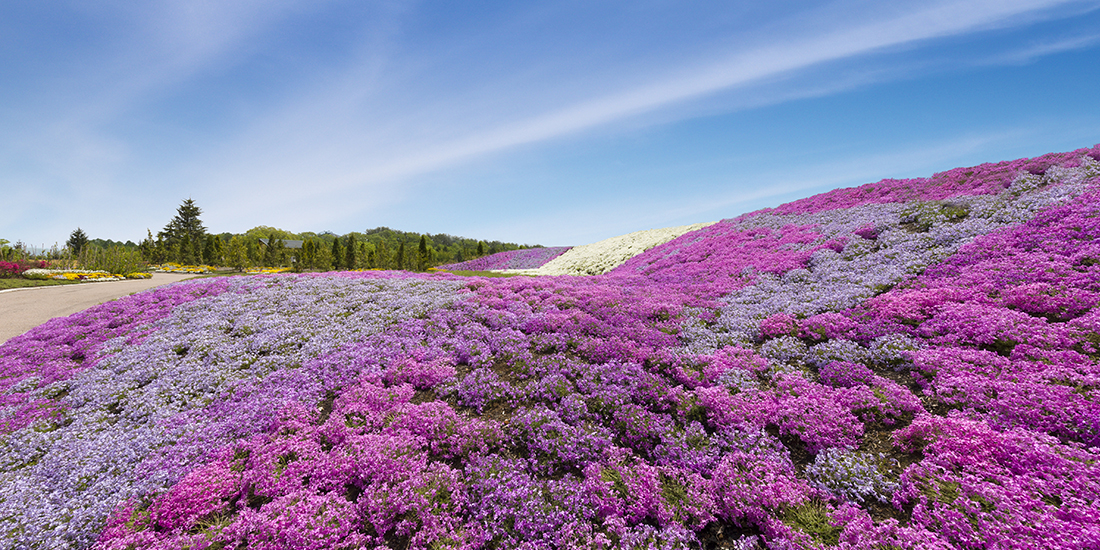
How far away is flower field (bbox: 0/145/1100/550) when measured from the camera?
204 inches

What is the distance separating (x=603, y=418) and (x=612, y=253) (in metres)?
39.2

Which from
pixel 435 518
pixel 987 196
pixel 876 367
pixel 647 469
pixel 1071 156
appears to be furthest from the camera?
pixel 1071 156

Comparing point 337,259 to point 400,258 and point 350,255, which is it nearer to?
point 350,255

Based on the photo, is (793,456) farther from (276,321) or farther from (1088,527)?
(276,321)

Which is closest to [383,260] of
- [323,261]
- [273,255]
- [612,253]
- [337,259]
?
[337,259]

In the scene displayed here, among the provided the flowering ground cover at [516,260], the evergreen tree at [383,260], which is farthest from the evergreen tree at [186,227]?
the flowering ground cover at [516,260]

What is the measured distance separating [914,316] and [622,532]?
10.1m

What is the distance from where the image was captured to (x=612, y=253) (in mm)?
45969

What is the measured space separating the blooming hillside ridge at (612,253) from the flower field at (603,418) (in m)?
27.5

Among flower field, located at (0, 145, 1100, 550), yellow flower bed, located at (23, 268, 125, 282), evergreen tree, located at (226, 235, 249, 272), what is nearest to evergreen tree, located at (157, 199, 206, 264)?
evergreen tree, located at (226, 235, 249, 272)

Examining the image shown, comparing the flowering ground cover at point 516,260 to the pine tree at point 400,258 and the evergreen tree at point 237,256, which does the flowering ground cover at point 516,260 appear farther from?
the evergreen tree at point 237,256

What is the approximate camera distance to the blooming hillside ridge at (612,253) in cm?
4203

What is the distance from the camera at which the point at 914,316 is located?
31.7 feet

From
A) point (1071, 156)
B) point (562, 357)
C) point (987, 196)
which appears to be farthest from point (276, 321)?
point (1071, 156)
